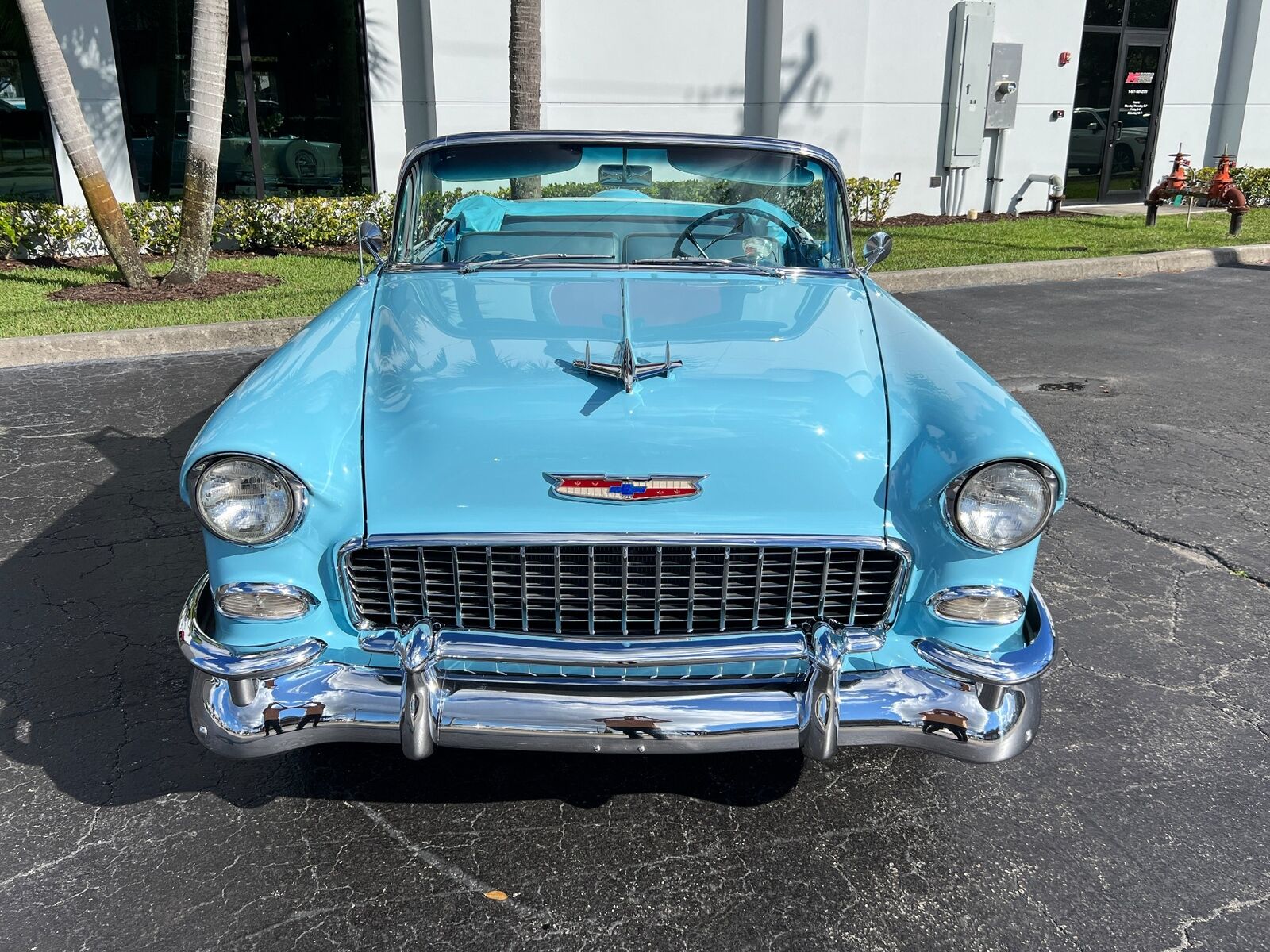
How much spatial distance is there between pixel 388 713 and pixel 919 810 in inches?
55.3

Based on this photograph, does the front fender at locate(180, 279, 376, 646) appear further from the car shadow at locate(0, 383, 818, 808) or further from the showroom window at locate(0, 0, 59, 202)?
the showroom window at locate(0, 0, 59, 202)

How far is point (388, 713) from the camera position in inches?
89.2

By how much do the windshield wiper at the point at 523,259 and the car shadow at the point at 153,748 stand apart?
155 cm

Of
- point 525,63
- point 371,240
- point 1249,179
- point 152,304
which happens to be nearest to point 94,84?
point 152,304

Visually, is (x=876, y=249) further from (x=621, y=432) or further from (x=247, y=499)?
(x=247, y=499)

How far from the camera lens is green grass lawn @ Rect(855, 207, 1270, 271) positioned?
426 inches

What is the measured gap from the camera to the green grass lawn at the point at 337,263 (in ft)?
25.5

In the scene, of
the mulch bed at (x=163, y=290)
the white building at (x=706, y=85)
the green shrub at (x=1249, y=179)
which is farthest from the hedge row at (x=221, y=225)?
the green shrub at (x=1249, y=179)

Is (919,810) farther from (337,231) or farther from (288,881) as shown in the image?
(337,231)

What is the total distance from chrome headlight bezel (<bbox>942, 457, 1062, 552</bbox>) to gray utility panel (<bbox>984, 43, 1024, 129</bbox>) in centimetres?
1300

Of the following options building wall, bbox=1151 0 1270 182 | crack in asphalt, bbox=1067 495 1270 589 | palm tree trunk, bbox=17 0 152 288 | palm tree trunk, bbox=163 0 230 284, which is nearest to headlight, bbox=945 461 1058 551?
Answer: crack in asphalt, bbox=1067 495 1270 589

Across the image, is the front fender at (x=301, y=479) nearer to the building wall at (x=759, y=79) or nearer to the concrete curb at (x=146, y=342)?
the concrete curb at (x=146, y=342)

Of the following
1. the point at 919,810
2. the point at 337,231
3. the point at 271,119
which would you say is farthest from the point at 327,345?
the point at 271,119

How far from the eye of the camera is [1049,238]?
1215cm
